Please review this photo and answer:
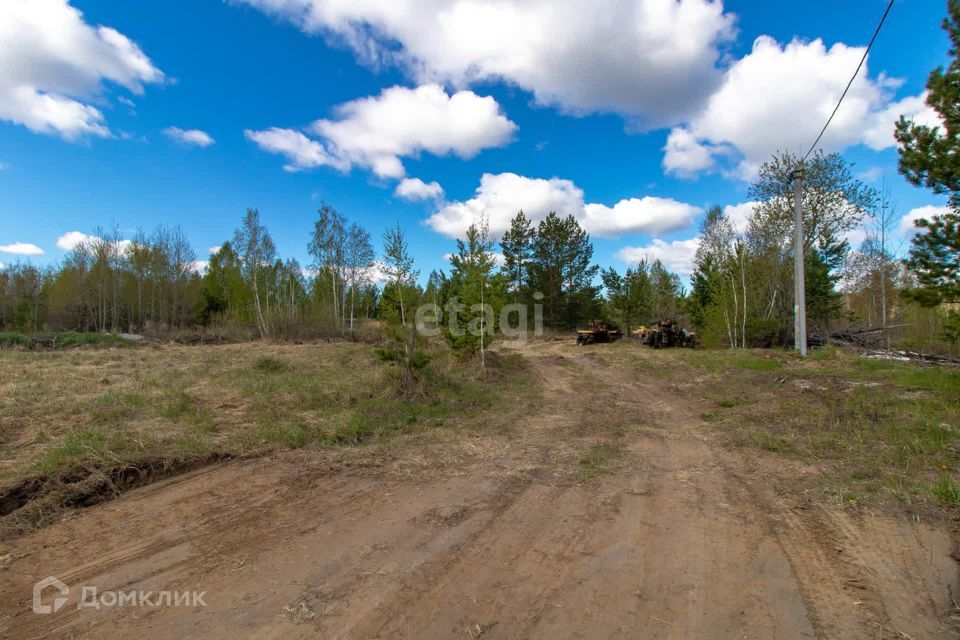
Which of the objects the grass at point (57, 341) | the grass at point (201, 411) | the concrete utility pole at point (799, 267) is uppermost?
the concrete utility pole at point (799, 267)

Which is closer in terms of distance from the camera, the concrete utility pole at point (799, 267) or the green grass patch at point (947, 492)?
the green grass patch at point (947, 492)

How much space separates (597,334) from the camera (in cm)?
2630

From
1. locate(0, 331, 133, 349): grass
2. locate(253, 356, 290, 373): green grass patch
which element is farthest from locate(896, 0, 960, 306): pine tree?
locate(0, 331, 133, 349): grass

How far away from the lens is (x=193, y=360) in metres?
16.1

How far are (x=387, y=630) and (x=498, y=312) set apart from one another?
40.3 feet

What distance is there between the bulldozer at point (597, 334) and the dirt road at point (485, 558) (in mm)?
21160

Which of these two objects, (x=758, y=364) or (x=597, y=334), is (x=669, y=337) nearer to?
(x=597, y=334)

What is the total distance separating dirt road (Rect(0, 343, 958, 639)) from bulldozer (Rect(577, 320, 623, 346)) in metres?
21.2

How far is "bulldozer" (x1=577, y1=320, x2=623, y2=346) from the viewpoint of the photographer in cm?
2609

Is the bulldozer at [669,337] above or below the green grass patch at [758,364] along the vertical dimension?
above

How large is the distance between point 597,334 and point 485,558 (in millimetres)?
24195

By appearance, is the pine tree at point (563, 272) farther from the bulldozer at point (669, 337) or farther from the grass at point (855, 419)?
the grass at point (855, 419)

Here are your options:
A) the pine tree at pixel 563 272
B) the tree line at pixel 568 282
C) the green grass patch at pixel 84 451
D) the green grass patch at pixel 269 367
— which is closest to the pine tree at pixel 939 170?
the tree line at pixel 568 282

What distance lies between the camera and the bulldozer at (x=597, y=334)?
1027 inches
